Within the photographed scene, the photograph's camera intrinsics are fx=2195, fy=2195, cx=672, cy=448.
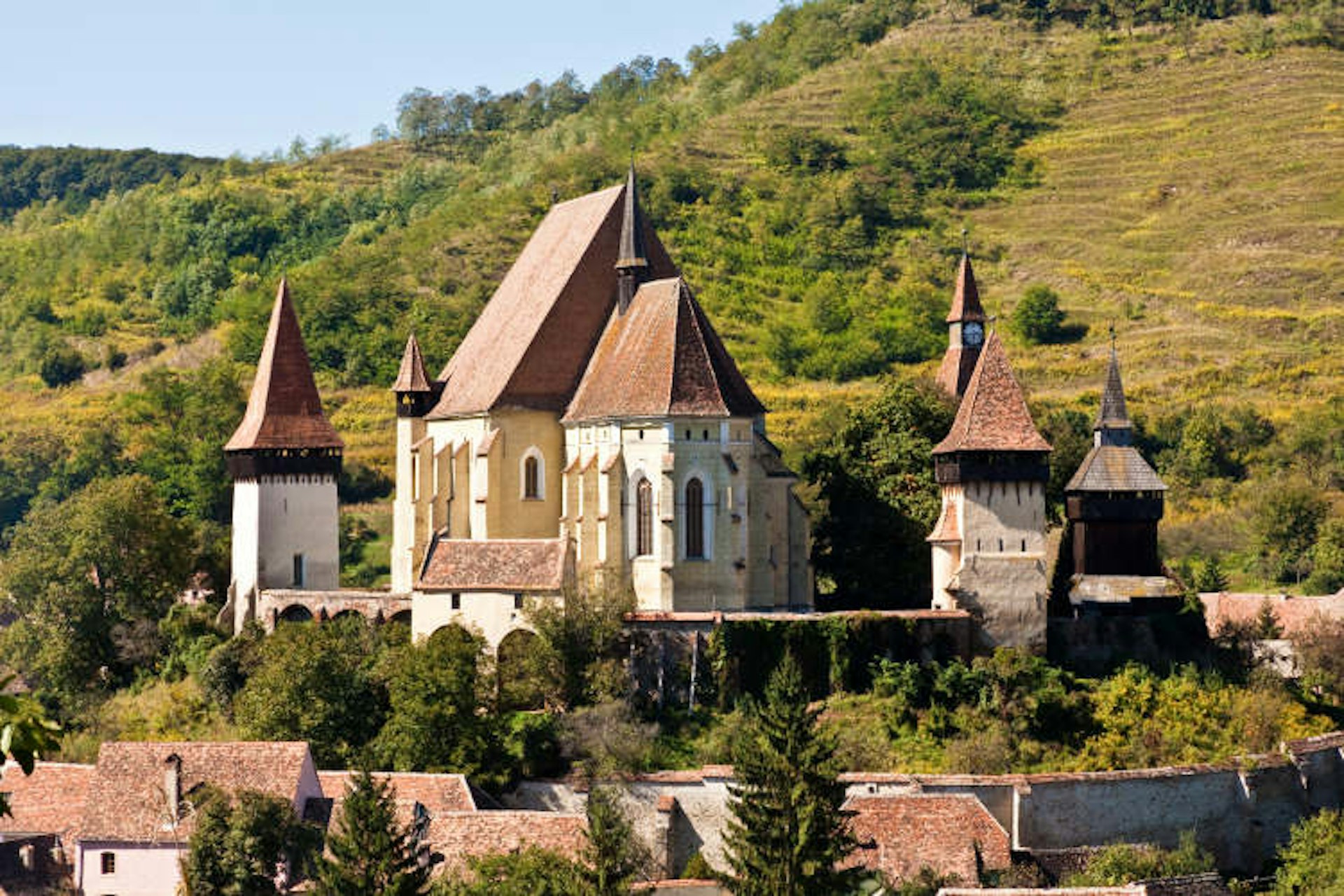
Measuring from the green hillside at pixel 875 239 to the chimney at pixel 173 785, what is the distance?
2961 centimetres

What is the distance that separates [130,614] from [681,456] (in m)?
15.1

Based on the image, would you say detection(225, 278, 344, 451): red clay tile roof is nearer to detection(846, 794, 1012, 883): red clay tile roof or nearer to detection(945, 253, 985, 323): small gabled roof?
detection(945, 253, 985, 323): small gabled roof

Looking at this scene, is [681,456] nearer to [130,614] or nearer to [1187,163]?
[130,614]

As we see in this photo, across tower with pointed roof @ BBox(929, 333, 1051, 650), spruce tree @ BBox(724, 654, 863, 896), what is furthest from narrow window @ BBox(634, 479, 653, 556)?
spruce tree @ BBox(724, 654, 863, 896)

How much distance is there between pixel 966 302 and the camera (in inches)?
2251

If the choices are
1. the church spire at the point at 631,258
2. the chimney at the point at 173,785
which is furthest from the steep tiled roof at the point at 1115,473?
the chimney at the point at 173,785

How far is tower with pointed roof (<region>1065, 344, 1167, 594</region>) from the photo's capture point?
47.9 metres

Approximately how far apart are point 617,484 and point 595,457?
139cm

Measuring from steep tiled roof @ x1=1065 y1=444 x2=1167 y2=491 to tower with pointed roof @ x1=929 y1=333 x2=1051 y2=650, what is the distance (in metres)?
3.62

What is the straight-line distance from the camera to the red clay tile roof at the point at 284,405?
53844mm

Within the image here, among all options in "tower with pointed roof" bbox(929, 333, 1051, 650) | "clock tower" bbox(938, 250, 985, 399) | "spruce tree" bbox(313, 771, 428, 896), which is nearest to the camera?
"spruce tree" bbox(313, 771, 428, 896)

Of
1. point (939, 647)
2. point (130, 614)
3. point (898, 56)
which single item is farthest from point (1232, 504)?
point (898, 56)

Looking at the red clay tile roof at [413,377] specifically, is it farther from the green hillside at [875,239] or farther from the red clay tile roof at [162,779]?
the green hillside at [875,239]

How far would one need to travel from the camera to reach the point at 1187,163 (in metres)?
97.8
